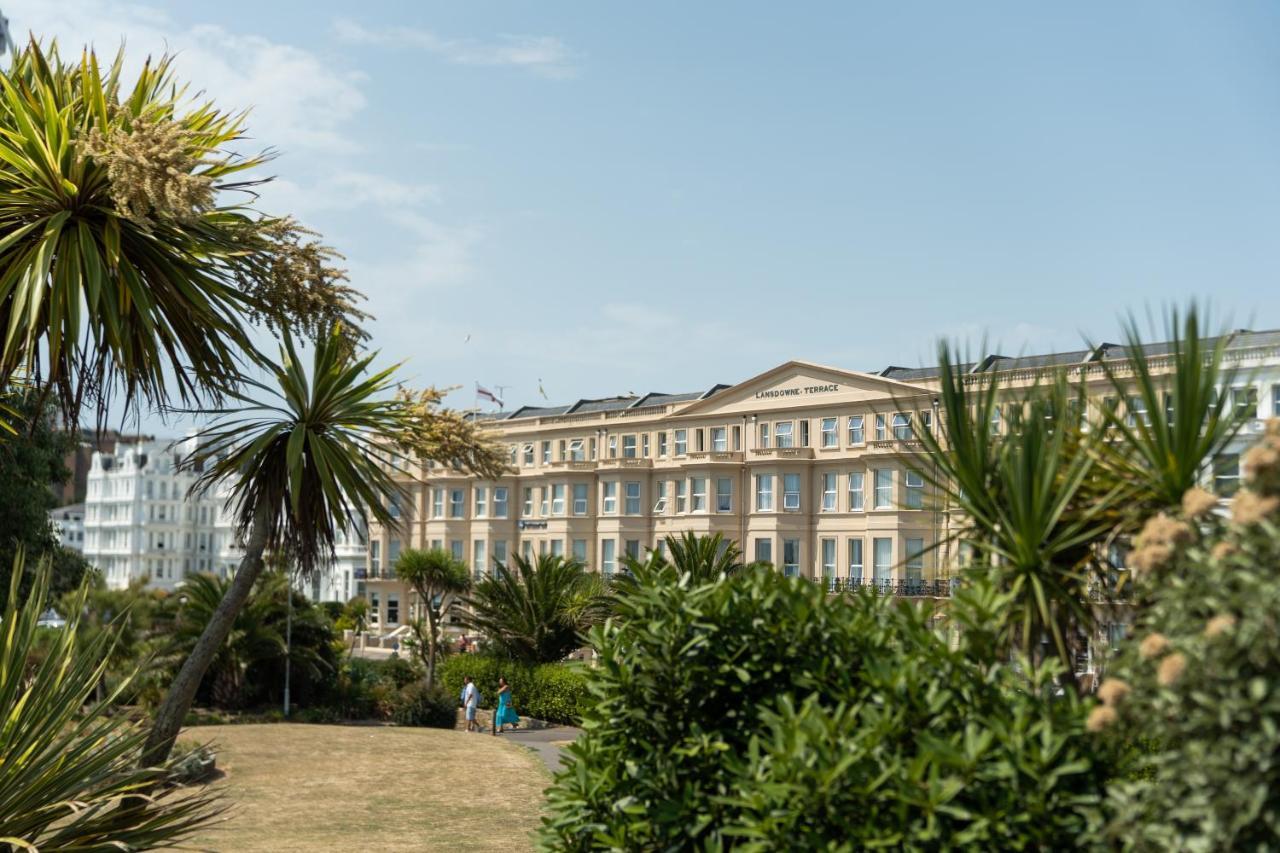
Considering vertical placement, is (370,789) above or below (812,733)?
below

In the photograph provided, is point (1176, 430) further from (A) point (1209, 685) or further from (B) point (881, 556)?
(B) point (881, 556)

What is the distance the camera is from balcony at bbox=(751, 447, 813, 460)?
6272cm

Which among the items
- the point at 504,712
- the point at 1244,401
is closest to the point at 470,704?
the point at 504,712

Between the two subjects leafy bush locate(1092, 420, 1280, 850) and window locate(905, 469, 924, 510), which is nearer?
leafy bush locate(1092, 420, 1280, 850)

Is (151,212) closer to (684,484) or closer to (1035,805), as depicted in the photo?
(1035,805)

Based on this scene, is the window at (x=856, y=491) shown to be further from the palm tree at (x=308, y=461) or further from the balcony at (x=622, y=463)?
the palm tree at (x=308, y=461)

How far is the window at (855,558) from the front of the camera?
60.7m

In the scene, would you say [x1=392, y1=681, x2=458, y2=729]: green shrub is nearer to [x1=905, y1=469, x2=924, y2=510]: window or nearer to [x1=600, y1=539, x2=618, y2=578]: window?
[x1=905, y1=469, x2=924, y2=510]: window

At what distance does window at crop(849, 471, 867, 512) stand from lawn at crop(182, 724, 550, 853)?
3334 cm

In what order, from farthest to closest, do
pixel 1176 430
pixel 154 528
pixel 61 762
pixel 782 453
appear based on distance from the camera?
1. pixel 154 528
2. pixel 782 453
3. pixel 61 762
4. pixel 1176 430

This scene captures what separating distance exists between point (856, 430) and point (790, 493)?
4915 mm

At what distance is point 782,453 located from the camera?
63.5 meters

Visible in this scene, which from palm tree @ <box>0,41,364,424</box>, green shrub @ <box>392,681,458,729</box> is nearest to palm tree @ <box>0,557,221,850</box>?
palm tree @ <box>0,41,364,424</box>


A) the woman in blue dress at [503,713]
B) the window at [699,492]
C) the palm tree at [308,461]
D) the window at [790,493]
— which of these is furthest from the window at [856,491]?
the palm tree at [308,461]
